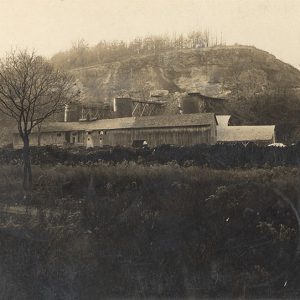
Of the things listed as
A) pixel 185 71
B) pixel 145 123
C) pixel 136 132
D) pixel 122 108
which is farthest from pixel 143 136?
pixel 185 71

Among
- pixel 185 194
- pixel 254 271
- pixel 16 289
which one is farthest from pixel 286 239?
pixel 16 289

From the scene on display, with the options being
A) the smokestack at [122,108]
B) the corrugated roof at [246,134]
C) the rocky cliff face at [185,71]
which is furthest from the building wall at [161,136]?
the rocky cliff face at [185,71]

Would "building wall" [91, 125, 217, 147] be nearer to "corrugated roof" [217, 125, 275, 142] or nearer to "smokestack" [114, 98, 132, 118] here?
"corrugated roof" [217, 125, 275, 142]

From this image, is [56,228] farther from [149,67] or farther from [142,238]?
[149,67]

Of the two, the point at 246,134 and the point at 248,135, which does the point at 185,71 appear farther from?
the point at 248,135

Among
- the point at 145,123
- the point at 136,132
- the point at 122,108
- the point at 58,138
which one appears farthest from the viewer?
the point at 122,108
